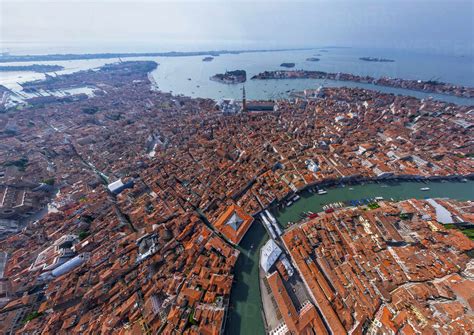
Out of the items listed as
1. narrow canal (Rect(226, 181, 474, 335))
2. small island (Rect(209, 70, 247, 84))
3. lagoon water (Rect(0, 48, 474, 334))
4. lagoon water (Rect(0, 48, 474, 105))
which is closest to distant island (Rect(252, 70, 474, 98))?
lagoon water (Rect(0, 48, 474, 105))

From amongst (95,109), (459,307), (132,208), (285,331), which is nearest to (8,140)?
(95,109)

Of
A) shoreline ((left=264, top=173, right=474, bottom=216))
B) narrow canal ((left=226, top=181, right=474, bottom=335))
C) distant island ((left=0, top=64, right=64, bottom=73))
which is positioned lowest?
narrow canal ((left=226, top=181, right=474, bottom=335))

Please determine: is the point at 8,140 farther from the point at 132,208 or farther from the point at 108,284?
the point at 108,284

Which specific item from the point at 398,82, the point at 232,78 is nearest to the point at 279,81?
the point at 232,78

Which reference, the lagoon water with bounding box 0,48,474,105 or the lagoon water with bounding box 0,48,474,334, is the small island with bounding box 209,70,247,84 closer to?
the lagoon water with bounding box 0,48,474,105

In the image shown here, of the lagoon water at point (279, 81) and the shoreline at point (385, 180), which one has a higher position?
the lagoon water at point (279, 81)

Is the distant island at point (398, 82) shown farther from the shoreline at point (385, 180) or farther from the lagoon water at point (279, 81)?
the shoreline at point (385, 180)

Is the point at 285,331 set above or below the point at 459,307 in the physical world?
below

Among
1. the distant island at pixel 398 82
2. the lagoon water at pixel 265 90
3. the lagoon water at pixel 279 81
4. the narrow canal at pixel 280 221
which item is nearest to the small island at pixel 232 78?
the lagoon water at pixel 279 81
